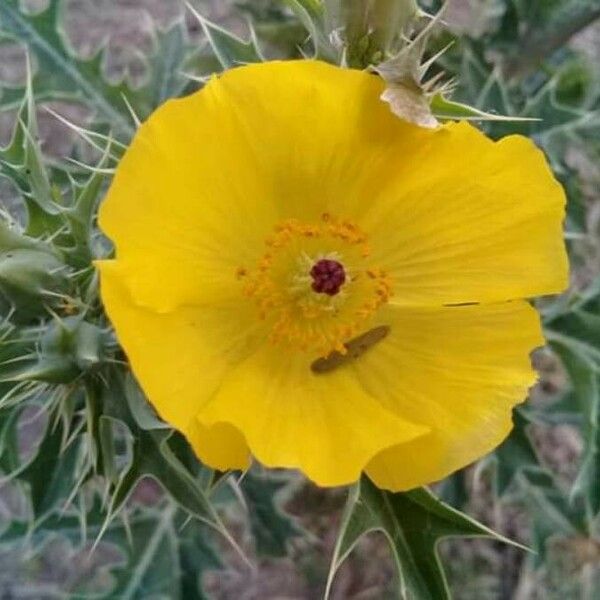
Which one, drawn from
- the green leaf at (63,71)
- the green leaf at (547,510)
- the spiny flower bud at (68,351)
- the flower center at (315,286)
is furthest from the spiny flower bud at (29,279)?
the green leaf at (547,510)

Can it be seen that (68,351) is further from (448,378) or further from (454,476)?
(454,476)

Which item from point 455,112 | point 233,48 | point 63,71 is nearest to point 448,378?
point 455,112

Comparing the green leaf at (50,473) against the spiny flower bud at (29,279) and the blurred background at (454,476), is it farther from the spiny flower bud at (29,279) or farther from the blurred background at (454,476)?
the spiny flower bud at (29,279)

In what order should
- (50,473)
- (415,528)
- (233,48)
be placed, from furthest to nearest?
(50,473) < (233,48) < (415,528)

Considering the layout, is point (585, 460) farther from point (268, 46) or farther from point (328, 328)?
point (268, 46)

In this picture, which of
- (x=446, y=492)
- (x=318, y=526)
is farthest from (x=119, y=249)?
(x=318, y=526)

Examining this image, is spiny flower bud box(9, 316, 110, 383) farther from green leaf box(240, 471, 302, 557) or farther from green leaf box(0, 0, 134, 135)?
green leaf box(240, 471, 302, 557)

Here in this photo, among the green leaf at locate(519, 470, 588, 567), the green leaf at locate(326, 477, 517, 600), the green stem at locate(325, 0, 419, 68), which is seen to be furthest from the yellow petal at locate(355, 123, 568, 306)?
the green leaf at locate(519, 470, 588, 567)
